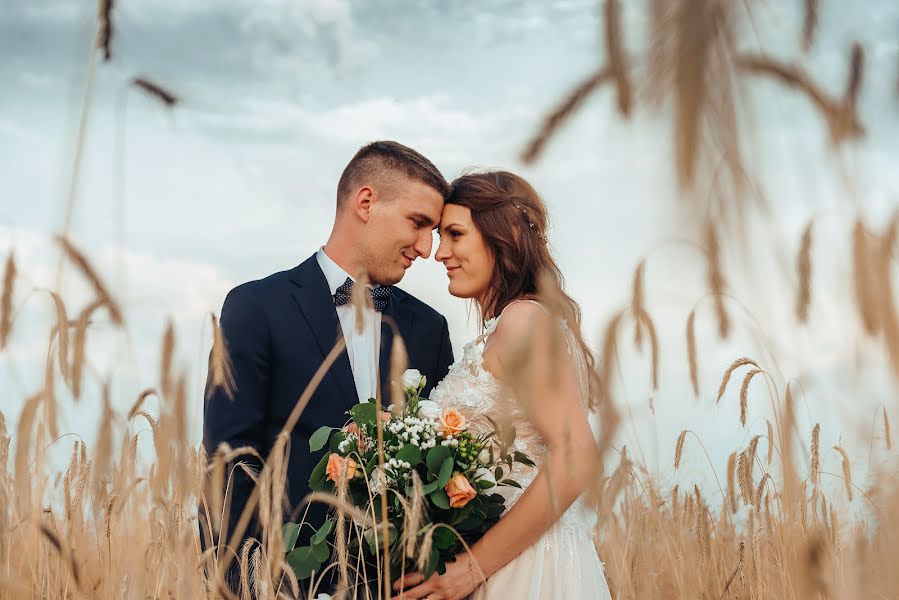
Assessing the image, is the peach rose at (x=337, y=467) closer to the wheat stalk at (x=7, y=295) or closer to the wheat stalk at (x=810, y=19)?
the wheat stalk at (x=7, y=295)

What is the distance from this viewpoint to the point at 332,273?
12.6 feet

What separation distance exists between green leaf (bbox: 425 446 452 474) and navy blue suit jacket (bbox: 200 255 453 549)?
2.88 feet

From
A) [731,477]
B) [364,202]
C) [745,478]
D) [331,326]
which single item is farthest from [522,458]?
[364,202]

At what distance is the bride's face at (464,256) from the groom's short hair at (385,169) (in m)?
0.39

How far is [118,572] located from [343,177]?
2243 mm

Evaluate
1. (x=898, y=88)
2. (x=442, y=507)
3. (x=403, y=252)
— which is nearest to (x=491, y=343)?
(x=442, y=507)

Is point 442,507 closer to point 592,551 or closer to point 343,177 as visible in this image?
point 592,551

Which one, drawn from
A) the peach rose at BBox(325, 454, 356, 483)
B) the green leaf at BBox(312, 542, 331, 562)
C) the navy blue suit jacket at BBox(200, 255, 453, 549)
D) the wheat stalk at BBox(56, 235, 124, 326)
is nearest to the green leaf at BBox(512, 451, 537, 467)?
the peach rose at BBox(325, 454, 356, 483)

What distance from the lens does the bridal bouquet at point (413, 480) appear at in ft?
7.75

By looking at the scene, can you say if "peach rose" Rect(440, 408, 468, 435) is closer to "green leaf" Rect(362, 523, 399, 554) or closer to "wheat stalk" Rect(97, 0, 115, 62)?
"green leaf" Rect(362, 523, 399, 554)

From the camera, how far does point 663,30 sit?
94 cm

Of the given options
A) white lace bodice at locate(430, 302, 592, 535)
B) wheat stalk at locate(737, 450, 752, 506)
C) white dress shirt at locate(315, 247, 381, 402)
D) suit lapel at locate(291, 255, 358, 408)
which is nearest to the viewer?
white lace bodice at locate(430, 302, 592, 535)

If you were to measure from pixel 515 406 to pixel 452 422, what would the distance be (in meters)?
0.75

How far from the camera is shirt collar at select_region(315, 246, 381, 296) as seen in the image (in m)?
3.82
